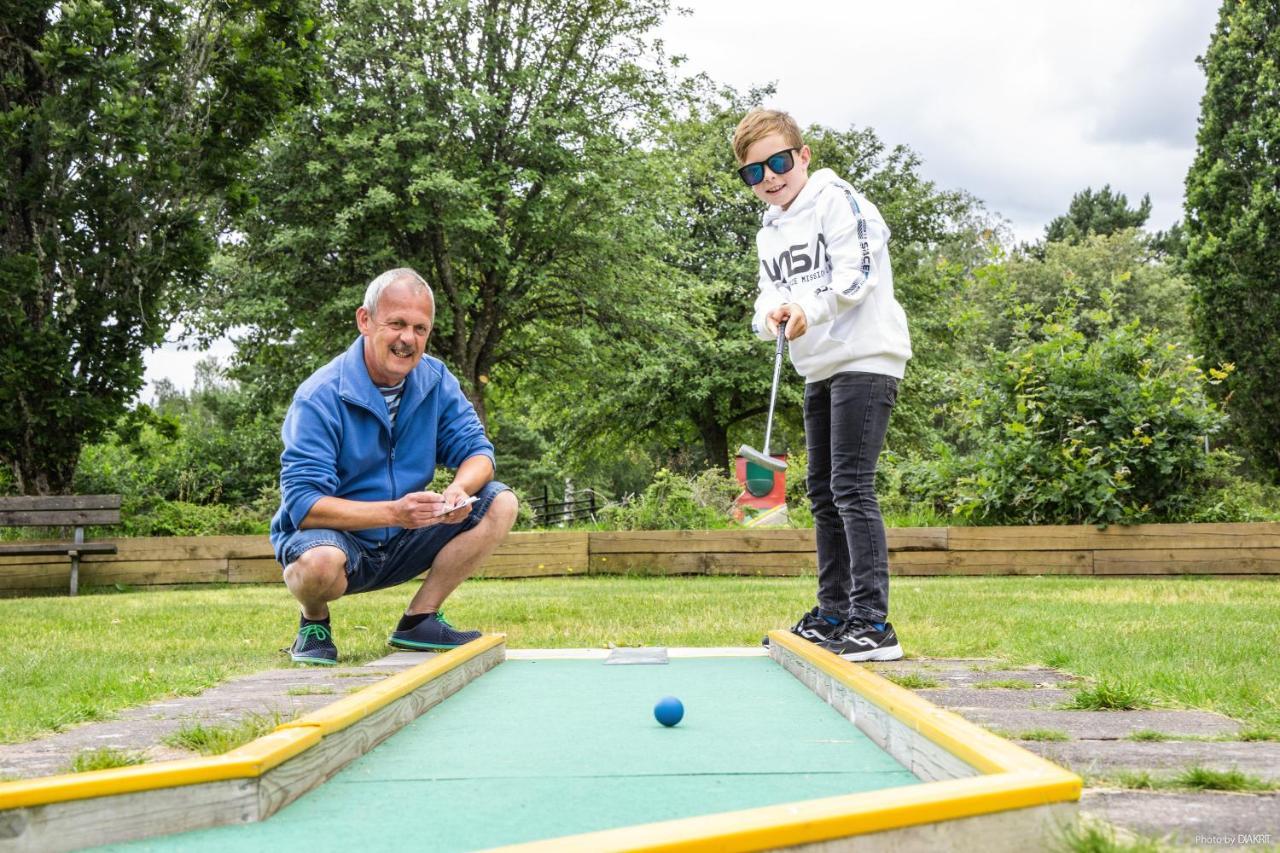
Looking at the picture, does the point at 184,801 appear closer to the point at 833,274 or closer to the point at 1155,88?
the point at 833,274

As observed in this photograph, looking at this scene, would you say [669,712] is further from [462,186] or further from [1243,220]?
[1243,220]

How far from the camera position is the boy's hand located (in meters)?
3.17

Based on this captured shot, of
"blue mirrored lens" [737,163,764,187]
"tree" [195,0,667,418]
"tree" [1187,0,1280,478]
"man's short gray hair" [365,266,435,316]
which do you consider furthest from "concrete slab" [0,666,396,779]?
"tree" [1187,0,1280,478]

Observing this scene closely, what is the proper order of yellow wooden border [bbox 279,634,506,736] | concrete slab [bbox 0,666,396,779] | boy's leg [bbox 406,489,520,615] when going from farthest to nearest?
boy's leg [bbox 406,489,520,615] < concrete slab [bbox 0,666,396,779] < yellow wooden border [bbox 279,634,506,736]

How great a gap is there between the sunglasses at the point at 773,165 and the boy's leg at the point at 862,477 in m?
0.75

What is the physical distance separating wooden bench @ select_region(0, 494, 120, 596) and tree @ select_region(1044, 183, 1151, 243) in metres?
38.9

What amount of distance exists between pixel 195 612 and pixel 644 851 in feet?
19.1

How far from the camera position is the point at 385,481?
11.7 feet

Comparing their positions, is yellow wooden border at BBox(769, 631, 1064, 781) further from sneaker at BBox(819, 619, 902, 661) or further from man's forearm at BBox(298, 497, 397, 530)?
man's forearm at BBox(298, 497, 397, 530)

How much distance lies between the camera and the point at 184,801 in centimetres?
156

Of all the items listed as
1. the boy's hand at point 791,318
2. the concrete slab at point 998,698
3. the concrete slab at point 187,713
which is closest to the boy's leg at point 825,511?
the boy's hand at point 791,318

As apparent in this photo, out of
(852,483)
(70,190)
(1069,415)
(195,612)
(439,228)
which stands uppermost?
(439,228)

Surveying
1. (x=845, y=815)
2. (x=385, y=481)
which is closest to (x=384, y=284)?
(x=385, y=481)

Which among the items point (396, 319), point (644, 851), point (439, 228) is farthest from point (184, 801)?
point (439, 228)
